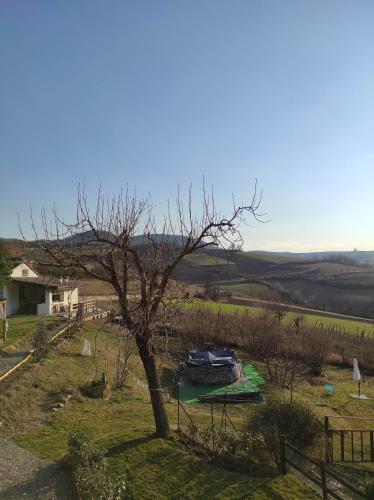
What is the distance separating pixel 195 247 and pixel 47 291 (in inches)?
1004

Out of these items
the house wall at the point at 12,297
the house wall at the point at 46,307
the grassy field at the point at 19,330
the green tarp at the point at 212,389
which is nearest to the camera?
the grassy field at the point at 19,330

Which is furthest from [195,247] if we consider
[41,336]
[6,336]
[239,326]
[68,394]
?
[239,326]

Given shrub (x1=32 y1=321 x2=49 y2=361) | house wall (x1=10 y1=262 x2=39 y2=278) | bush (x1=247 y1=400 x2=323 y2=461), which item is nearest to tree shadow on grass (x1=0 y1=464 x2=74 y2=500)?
bush (x1=247 y1=400 x2=323 y2=461)

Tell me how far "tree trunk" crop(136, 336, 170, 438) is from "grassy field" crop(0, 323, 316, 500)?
37 cm

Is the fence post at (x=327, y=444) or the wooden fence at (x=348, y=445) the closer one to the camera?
the fence post at (x=327, y=444)

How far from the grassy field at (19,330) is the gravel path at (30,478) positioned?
10.5 m

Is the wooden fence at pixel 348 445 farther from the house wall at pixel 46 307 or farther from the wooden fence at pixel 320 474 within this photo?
the house wall at pixel 46 307

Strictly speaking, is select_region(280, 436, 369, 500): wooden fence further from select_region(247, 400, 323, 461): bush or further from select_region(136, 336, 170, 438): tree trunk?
select_region(136, 336, 170, 438): tree trunk

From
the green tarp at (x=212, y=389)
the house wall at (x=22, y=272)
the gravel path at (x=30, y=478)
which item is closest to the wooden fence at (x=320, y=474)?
the gravel path at (x=30, y=478)

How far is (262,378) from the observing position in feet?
91.0

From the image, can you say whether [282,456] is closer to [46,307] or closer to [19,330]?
[19,330]

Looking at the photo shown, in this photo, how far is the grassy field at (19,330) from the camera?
2227cm

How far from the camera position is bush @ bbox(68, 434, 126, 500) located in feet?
28.8

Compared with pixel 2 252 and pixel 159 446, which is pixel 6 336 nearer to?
pixel 2 252
